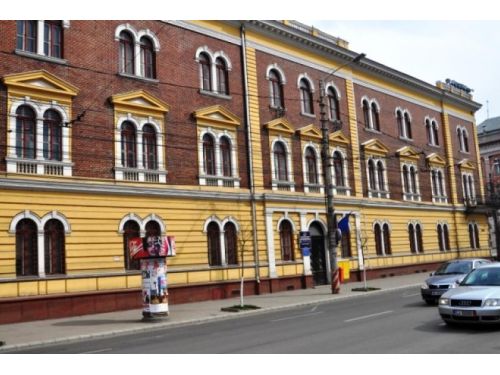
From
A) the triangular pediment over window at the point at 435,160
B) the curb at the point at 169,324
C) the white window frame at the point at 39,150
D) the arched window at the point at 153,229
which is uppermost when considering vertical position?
the triangular pediment over window at the point at 435,160

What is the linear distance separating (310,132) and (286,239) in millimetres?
6747

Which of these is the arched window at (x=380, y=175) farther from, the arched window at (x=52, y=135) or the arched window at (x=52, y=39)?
the arched window at (x=52, y=39)

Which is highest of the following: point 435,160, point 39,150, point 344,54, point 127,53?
point 344,54

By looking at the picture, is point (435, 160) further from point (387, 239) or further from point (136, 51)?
point (136, 51)

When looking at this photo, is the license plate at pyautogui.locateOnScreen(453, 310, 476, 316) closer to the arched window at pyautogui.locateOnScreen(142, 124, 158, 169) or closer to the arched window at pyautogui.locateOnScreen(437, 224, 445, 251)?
the arched window at pyautogui.locateOnScreen(142, 124, 158, 169)

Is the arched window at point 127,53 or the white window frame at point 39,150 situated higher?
the arched window at point 127,53

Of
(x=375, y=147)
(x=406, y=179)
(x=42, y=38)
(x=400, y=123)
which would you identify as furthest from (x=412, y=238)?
(x=42, y=38)

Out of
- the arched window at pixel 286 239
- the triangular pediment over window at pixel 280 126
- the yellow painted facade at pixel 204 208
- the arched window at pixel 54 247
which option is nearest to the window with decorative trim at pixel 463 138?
the yellow painted facade at pixel 204 208

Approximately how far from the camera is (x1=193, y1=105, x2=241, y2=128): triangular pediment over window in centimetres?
2559

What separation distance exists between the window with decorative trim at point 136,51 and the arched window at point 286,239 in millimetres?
10232

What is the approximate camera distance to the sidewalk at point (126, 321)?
589 inches

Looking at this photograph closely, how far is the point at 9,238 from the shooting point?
1877 centimetres

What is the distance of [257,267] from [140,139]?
854cm

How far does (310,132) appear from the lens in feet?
103
